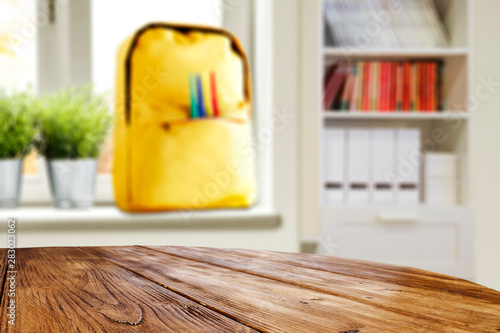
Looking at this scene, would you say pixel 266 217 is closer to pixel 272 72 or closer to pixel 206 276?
pixel 272 72

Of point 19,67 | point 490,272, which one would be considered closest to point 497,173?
point 490,272

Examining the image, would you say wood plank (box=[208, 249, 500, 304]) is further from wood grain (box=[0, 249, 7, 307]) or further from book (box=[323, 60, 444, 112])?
book (box=[323, 60, 444, 112])

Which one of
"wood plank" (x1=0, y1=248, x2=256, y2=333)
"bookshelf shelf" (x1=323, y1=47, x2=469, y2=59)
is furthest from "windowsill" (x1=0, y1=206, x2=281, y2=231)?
"wood plank" (x1=0, y1=248, x2=256, y2=333)

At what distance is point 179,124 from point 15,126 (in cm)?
56

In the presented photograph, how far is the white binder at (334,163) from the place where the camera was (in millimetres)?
1865

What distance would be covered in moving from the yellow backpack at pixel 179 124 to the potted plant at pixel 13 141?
1.04 ft

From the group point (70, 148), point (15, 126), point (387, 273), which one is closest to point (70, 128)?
point (70, 148)

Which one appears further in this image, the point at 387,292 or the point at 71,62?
the point at 71,62

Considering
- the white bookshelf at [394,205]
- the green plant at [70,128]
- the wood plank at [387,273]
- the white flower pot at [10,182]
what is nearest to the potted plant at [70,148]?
the green plant at [70,128]

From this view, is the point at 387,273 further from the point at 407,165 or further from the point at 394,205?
the point at 407,165

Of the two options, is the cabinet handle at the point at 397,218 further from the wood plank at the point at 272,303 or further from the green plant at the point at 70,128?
the wood plank at the point at 272,303

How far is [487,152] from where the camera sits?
1.89 m

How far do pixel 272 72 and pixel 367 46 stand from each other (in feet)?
1.18

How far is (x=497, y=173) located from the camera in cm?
189
